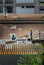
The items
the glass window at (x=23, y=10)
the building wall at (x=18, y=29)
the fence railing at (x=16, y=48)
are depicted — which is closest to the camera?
the fence railing at (x=16, y=48)

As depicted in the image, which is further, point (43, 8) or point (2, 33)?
point (43, 8)

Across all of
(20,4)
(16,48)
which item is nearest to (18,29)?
(16,48)

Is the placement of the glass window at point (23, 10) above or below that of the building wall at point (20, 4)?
below

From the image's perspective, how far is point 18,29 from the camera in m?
2.91

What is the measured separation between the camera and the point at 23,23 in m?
2.82

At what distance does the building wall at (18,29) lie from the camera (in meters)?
2.75

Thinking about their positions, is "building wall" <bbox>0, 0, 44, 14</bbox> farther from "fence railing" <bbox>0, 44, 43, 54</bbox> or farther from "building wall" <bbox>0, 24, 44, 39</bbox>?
"fence railing" <bbox>0, 44, 43, 54</bbox>

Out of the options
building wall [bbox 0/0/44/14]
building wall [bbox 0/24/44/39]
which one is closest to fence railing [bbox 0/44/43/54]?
building wall [bbox 0/24/44/39]

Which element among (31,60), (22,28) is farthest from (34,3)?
(31,60)

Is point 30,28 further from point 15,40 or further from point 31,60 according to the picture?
point 31,60

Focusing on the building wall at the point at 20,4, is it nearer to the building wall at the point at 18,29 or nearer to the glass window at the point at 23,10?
the glass window at the point at 23,10

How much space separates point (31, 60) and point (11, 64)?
81 cm

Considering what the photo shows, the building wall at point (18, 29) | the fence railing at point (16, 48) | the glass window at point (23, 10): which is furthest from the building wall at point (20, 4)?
the fence railing at point (16, 48)

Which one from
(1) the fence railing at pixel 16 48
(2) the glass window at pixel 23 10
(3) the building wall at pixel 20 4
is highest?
(3) the building wall at pixel 20 4
